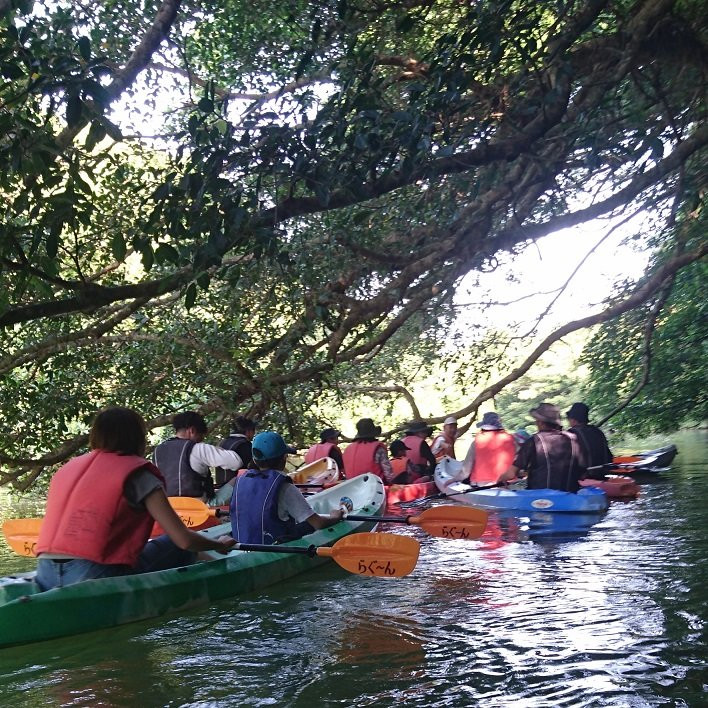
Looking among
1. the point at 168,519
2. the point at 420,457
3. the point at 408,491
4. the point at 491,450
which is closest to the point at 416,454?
the point at 420,457

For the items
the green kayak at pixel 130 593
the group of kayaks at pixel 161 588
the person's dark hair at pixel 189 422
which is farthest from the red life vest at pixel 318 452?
the green kayak at pixel 130 593

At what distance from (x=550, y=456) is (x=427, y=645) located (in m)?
4.72

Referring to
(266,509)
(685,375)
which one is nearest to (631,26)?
(266,509)

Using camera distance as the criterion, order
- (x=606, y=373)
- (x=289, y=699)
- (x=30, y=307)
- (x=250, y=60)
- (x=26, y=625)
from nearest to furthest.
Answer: (x=289, y=699) → (x=26, y=625) → (x=30, y=307) → (x=250, y=60) → (x=606, y=373)

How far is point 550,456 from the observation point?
8805 millimetres

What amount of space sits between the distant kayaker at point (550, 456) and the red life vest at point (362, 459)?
5.51 ft

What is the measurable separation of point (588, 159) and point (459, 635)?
3.27 m

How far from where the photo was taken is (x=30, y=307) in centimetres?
471

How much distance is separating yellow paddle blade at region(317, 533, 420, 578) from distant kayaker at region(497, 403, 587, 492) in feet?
11.1

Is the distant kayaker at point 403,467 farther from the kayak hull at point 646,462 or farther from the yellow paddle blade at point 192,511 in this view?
the yellow paddle blade at point 192,511

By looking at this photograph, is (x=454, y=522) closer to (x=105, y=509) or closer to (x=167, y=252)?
(x=105, y=509)

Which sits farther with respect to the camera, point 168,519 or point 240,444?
point 240,444

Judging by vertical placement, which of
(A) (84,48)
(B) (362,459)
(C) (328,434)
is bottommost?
(B) (362,459)

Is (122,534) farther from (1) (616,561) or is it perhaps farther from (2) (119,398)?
(2) (119,398)
